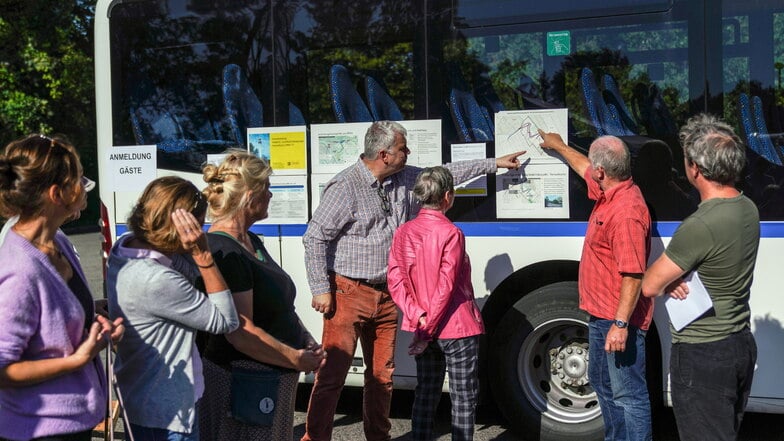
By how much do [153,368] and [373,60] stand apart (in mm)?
3108

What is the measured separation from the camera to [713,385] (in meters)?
3.35

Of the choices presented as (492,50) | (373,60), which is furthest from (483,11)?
(373,60)

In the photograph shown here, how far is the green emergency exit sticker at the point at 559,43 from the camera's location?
515 centimetres

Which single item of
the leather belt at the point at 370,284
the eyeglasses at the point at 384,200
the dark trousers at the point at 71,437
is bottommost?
the dark trousers at the point at 71,437

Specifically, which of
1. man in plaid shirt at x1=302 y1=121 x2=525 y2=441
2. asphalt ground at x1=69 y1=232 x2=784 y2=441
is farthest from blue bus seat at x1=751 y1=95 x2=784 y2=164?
man in plaid shirt at x1=302 y1=121 x2=525 y2=441

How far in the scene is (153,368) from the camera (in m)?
2.90

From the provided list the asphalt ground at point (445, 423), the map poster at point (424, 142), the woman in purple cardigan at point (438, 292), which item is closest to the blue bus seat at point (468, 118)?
the map poster at point (424, 142)

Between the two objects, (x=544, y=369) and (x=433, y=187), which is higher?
(x=433, y=187)

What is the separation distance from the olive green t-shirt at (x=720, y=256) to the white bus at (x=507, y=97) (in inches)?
61.8

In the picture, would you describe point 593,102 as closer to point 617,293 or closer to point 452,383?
point 617,293

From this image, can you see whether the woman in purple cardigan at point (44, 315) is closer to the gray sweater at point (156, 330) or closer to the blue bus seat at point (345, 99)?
the gray sweater at point (156, 330)

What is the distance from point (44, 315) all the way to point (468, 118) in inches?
131

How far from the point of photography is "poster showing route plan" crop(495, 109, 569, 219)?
17.0ft

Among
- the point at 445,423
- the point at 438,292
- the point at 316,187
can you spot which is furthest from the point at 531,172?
the point at 445,423
